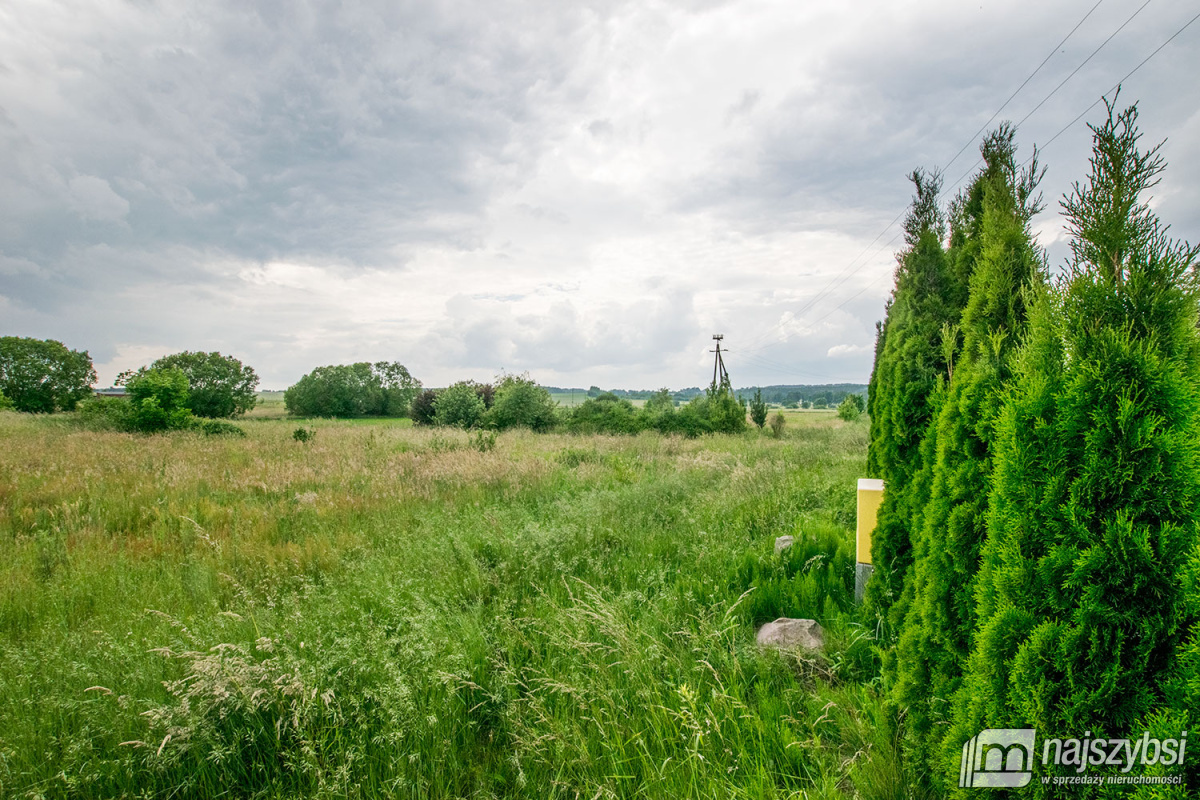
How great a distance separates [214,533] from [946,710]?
7857 millimetres

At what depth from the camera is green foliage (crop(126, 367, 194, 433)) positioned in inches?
761

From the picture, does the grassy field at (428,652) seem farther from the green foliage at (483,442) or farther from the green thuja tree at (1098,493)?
the green foliage at (483,442)

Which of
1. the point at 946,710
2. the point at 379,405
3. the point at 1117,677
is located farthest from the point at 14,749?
the point at 379,405

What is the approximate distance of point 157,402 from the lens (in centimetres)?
1973

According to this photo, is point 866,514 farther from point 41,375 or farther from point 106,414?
point 41,375

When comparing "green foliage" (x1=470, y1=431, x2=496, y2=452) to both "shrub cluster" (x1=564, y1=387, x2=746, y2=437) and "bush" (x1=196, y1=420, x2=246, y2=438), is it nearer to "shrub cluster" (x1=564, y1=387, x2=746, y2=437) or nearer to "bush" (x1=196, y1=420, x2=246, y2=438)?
"bush" (x1=196, y1=420, x2=246, y2=438)

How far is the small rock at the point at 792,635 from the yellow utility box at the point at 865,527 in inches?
33.7

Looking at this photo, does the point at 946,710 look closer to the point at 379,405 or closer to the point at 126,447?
the point at 126,447

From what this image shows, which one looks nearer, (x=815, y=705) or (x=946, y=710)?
(x=946, y=710)

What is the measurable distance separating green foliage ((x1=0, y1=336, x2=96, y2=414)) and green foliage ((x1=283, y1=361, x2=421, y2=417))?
18645 millimetres

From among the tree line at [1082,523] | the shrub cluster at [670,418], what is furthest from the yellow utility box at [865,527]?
the shrub cluster at [670,418]

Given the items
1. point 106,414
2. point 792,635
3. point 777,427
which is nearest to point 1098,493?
point 792,635

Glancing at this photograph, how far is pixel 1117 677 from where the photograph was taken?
155 centimetres

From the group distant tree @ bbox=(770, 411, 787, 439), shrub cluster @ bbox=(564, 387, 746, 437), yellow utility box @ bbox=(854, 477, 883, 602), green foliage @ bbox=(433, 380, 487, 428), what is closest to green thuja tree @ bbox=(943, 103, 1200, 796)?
yellow utility box @ bbox=(854, 477, 883, 602)
